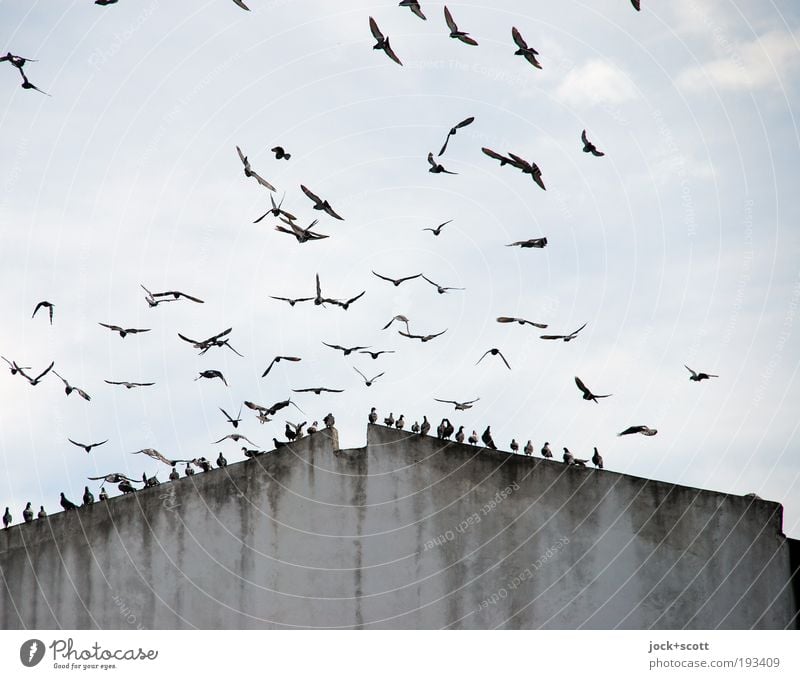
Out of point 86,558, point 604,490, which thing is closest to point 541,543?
point 604,490

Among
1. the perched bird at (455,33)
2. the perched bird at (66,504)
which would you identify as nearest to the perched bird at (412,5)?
the perched bird at (455,33)

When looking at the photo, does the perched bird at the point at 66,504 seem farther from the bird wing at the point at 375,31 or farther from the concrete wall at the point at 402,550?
the bird wing at the point at 375,31

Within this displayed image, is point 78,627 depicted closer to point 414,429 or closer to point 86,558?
point 86,558

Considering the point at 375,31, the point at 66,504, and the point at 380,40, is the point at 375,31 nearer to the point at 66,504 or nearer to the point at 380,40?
the point at 380,40

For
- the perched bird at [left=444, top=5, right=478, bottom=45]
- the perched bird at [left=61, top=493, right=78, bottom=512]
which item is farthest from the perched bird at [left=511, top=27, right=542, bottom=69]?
the perched bird at [left=61, top=493, right=78, bottom=512]

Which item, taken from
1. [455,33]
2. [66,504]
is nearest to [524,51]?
[455,33]

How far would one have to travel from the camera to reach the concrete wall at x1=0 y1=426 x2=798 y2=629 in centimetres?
2269

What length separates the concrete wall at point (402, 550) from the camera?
2269 cm

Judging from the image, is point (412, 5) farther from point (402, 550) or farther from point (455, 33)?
point (402, 550)

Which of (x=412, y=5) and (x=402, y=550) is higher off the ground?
(x=412, y=5)

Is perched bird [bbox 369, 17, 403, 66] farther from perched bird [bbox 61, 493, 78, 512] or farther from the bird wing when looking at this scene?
perched bird [bbox 61, 493, 78, 512]

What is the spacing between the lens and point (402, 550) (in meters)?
23.6

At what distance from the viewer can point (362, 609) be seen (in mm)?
23391
